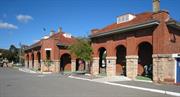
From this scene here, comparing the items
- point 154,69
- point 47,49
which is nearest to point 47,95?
point 154,69

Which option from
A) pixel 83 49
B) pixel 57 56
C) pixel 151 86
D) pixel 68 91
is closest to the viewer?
pixel 68 91

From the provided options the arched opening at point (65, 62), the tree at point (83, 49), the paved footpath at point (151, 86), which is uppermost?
the tree at point (83, 49)

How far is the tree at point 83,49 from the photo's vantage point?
34875 mm

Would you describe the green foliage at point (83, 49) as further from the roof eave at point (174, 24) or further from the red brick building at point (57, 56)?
the roof eave at point (174, 24)

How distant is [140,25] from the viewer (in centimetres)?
2508

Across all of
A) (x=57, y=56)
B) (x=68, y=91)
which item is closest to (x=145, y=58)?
(x=68, y=91)

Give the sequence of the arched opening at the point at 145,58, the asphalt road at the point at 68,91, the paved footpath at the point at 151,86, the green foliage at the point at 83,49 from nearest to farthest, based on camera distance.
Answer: the asphalt road at the point at 68,91 < the paved footpath at the point at 151,86 < the arched opening at the point at 145,58 < the green foliage at the point at 83,49

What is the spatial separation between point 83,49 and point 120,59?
5.67 metres

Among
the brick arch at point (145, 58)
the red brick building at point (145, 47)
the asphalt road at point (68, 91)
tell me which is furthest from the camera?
the brick arch at point (145, 58)

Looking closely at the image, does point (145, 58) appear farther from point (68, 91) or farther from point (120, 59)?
point (68, 91)

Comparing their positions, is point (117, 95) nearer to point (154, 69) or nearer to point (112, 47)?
point (154, 69)

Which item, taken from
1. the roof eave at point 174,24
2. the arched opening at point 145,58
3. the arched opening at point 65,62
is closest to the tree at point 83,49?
the arched opening at point 145,58

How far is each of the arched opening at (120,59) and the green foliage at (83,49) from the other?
13.2 ft

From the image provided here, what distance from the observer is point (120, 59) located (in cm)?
3325
